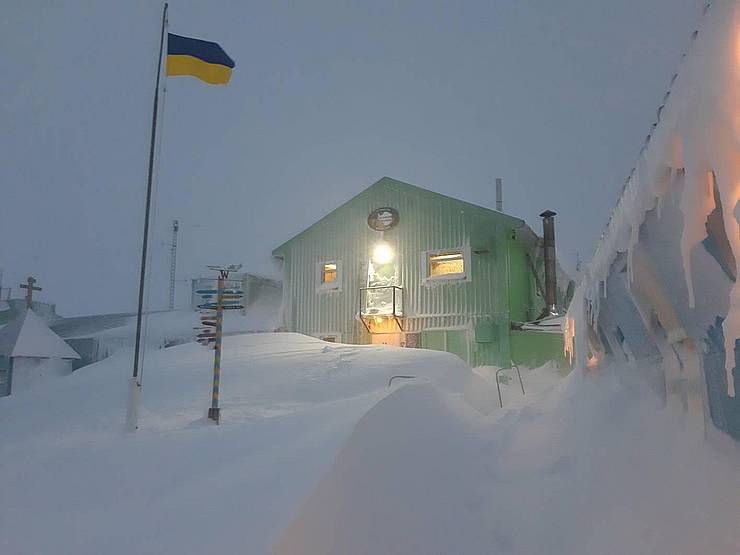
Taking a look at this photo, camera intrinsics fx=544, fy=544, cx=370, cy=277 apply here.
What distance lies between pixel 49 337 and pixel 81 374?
31.9 feet

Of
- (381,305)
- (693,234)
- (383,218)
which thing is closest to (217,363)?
(693,234)

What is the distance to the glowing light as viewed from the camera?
19469mm

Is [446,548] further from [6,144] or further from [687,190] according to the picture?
[6,144]

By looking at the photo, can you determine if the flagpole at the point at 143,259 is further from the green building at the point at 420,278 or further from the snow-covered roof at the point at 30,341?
the snow-covered roof at the point at 30,341

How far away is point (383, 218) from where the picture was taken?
19.8m

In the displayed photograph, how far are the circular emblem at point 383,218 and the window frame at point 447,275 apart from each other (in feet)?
5.83

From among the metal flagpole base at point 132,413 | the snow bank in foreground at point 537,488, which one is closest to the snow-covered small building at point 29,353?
the metal flagpole base at point 132,413

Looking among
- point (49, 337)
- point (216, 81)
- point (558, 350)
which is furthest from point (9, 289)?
point (558, 350)

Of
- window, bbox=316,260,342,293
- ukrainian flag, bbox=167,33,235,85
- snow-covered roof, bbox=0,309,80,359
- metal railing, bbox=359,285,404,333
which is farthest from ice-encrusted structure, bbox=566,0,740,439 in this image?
Answer: snow-covered roof, bbox=0,309,80,359

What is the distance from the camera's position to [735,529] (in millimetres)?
2951

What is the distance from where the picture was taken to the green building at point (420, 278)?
17516 mm

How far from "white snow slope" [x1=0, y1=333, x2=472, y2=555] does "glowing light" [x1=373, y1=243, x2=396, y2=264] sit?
818cm

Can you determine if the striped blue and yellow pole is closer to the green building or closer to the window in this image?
the green building

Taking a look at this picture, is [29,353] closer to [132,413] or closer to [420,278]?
[420,278]
